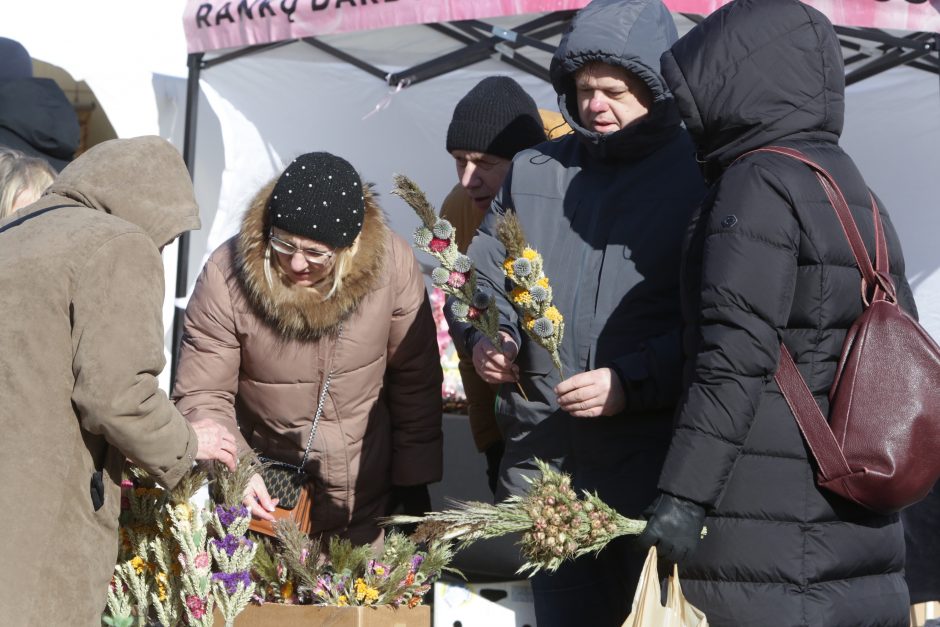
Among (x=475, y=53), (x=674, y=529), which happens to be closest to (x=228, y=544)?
(x=674, y=529)

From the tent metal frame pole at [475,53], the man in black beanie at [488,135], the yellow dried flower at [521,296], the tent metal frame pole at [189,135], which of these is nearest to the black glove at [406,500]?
the man in black beanie at [488,135]

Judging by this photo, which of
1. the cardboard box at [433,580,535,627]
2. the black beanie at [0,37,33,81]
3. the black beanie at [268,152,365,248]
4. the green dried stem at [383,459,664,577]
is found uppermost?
the black beanie at [0,37,33,81]

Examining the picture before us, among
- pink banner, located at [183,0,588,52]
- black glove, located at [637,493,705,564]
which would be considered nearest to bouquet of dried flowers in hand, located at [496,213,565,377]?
black glove, located at [637,493,705,564]

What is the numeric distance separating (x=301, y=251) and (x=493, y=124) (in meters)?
0.84

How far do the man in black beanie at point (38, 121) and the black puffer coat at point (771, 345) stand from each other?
9.58 feet

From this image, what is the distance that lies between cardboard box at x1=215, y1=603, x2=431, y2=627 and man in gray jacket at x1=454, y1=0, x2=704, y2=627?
285 millimetres

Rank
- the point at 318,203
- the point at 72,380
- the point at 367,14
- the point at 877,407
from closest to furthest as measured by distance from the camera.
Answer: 1. the point at 877,407
2. the point at 72,380
3. the point at 318,203
4. the point at 367,14

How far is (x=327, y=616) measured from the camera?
2365 millimetres

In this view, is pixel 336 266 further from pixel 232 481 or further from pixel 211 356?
pixel 232 481

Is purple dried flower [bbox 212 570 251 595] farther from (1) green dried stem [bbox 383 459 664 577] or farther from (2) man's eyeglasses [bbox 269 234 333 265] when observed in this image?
(2) man's eyeglasses [bbox 269 234 333 265]

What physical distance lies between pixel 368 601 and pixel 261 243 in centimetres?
93

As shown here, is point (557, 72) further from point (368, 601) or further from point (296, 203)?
point (368, 601)

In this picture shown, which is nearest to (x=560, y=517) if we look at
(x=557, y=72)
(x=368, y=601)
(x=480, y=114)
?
(x=368, y=601)

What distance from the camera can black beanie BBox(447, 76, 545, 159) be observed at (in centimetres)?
331
